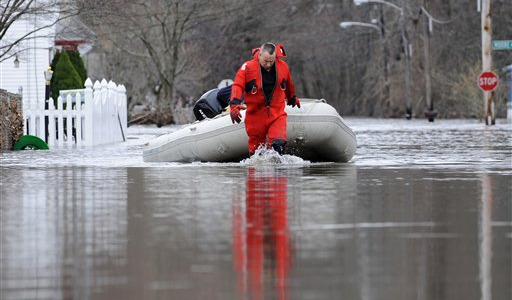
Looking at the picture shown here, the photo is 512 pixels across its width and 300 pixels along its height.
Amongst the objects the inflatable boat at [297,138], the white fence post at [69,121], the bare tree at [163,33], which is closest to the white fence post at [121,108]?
the white fence post at [69,121]

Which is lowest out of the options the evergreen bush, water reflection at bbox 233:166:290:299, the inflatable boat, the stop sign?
water reflection at bbox 233:166:290:299

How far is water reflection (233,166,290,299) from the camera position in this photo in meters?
7.57

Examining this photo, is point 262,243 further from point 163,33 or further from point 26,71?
point 163,33

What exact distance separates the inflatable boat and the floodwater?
2.52 m

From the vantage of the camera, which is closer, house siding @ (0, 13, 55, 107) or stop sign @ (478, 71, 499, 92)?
house siding @ (0, 13, 55, 107)

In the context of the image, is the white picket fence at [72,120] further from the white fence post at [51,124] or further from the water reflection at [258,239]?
the water reflection at [258,239]

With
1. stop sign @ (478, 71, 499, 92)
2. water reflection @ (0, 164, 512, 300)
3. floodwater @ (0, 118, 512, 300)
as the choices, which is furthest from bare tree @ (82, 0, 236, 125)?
water reflection @ (0, 164, 512, 300)

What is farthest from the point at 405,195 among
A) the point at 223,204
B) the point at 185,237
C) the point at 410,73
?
the point at 410,73

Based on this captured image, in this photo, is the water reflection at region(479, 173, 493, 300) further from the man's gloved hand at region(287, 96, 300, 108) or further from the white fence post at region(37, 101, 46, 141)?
the white fence post at region(37, 101, 46, 141)

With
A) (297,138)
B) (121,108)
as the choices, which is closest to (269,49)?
(297,138)

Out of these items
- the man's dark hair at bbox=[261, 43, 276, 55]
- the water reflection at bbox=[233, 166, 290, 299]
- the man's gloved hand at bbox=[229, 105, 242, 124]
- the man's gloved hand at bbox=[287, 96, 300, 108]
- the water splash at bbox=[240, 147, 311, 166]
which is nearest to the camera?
the water reflection at bbox=[233, 166, 290, 299]

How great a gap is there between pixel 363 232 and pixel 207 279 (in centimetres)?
259

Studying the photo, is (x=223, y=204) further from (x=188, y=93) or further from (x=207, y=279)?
(x=188, y=93)

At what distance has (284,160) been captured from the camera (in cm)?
2028
